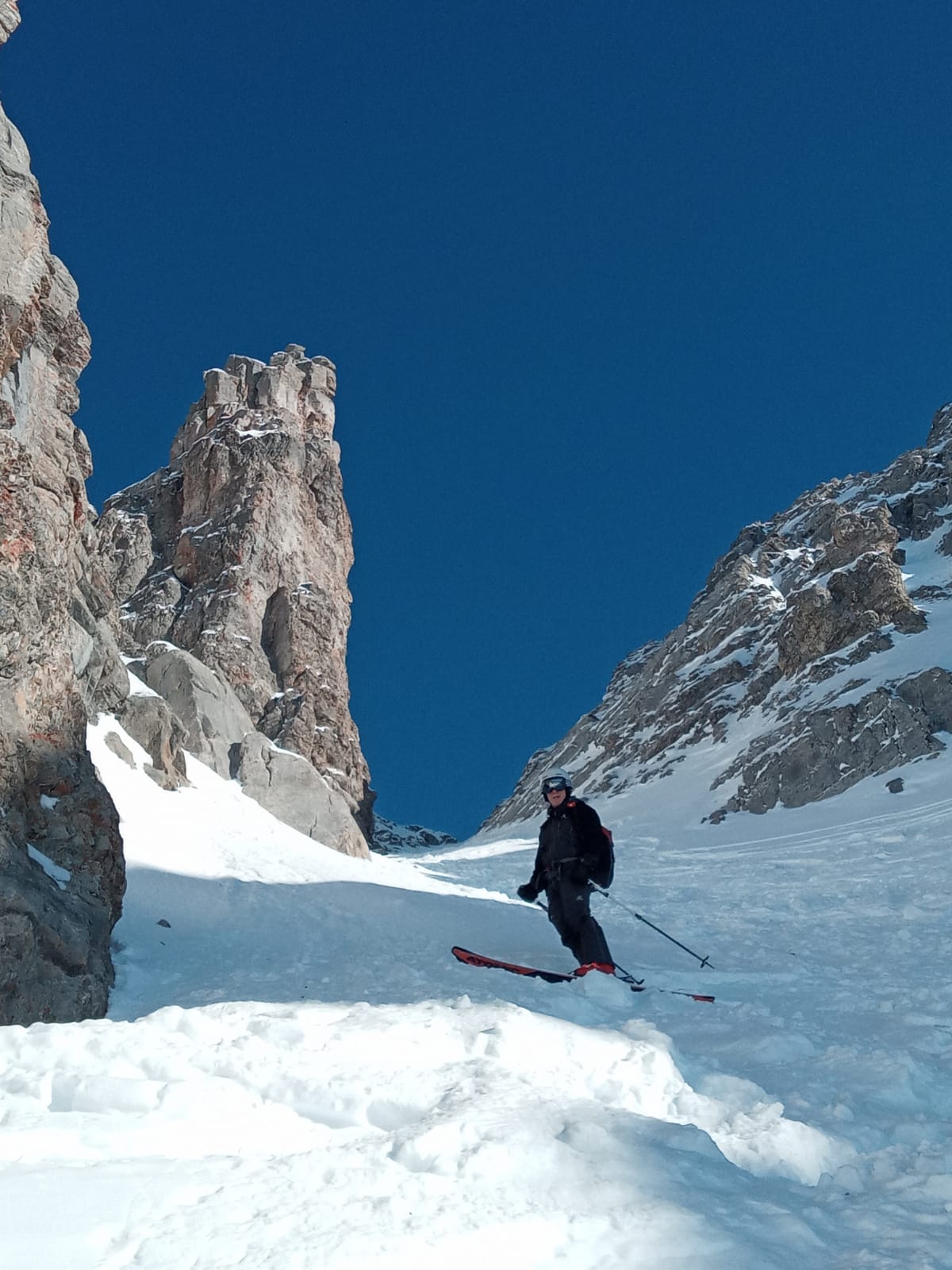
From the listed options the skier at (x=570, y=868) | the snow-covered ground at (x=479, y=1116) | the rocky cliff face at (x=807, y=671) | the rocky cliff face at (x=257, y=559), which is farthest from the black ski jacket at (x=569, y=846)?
the rocky cliff face at (x=807, y=671)

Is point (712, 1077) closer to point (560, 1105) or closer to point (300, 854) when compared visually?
point (560, 1105)

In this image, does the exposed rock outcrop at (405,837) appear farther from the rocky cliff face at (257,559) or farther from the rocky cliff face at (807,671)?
the rocky cliff face at (257,559)

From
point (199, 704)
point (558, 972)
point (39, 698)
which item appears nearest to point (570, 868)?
point (558, 972)

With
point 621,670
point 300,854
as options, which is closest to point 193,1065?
point 300,854

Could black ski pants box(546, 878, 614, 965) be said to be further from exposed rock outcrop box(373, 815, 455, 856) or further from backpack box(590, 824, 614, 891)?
exposed rock outcrop box(373, 815, 455, 856)

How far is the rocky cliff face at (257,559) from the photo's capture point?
49094 mm

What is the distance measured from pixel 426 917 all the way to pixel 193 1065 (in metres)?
8.11

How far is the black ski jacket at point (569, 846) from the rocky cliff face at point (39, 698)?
4.49 m

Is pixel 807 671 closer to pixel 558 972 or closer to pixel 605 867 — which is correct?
pixel 605 867

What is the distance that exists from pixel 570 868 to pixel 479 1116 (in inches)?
207

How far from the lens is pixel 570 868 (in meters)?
9.34

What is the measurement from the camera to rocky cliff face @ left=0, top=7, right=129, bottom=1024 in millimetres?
7809

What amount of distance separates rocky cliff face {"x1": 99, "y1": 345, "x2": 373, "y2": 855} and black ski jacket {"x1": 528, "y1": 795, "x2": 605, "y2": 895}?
105ft

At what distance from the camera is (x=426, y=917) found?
12547 millimetres
